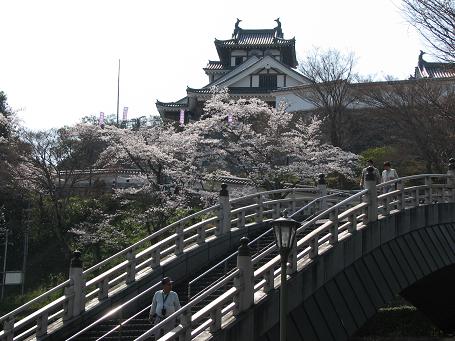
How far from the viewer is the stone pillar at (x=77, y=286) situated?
44.3 ft

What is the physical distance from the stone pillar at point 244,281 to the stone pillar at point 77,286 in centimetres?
401

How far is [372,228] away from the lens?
15633mm

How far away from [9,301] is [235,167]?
1280 cm

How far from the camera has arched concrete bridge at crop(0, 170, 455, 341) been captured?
37.6ft

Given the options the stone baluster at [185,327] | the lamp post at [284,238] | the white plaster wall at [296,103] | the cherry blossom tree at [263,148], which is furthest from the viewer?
the white plaster wall at [296,103]

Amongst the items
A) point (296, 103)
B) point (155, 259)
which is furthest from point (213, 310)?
point (296, 103)

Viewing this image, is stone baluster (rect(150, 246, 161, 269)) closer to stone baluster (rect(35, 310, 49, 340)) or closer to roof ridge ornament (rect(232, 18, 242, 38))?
stone baluster (rect(35, 310, 49, 340))

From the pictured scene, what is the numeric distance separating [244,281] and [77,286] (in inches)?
163

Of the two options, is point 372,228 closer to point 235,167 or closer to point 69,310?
point 69,310

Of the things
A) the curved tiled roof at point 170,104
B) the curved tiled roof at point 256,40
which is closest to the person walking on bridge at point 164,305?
the curved tiled roof at point 170,104

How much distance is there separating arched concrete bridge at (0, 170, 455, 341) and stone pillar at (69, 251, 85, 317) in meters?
0.02

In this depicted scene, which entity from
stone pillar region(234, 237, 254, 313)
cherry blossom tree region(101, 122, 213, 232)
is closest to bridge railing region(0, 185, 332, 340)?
stone pillar region(234, 237, 254, 313)

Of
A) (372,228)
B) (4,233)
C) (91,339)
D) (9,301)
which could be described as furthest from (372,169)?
(4,233)

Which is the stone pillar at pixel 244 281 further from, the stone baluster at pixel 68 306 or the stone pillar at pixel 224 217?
the stone pillar at pixel 224 217
